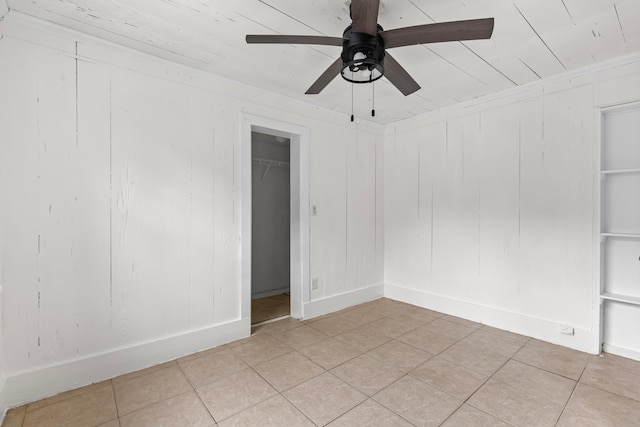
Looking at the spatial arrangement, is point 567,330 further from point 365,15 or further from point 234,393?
point 365,15

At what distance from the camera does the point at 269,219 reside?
4.38 meters

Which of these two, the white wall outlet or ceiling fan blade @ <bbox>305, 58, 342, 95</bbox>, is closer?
ceiling fan blade @ <bbox>305, 58, 342, 95</bbox>

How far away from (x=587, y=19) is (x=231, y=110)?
2686 mm

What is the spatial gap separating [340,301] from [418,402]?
1.80m

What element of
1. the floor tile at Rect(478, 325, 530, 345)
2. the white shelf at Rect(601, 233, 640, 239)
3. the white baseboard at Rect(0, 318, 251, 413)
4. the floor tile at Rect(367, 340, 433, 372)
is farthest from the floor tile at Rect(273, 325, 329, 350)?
the white shelf at Rect(601, 233, 640, 239)

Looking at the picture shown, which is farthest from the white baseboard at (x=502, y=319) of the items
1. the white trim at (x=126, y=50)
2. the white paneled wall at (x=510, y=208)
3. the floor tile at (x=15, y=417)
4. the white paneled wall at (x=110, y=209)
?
the floor tile at (x=15, y=417)

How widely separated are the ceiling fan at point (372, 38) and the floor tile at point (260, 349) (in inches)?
86.8

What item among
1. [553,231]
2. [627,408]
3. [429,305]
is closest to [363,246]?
[429,305]

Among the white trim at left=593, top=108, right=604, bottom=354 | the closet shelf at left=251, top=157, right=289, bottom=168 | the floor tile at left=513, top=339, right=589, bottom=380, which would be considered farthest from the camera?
the closet shelf at left=251, top=157, right=289, bottom=168

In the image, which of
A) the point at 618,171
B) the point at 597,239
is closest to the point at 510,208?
the point at 597,239

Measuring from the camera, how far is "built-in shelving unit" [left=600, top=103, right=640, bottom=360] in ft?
7.87

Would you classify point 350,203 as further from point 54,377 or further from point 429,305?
point 54,377

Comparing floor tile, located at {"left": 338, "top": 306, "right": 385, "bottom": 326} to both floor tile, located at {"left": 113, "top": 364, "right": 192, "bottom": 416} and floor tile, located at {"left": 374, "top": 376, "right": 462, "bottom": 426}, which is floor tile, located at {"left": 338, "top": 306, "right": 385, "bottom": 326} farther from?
floor tile, located at {"left": 113, "top": 364, "right": 192, "bottom": 416}

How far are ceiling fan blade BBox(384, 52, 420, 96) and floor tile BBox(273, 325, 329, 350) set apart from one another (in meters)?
2.25
